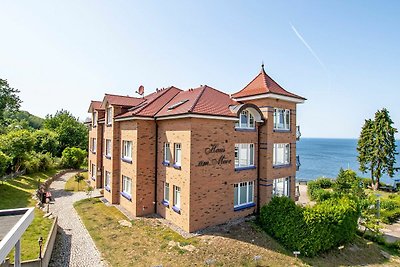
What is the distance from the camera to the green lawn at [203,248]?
14.0 m

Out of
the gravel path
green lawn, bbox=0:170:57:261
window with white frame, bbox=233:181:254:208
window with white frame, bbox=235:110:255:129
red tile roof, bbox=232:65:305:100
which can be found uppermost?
red tile roof, bbox=232:65:305:100

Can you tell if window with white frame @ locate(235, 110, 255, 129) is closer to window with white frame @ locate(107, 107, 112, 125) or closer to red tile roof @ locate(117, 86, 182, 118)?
red tile roof @ locate(117, 86, 182, 118)

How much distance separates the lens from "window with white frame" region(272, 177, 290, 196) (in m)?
21.7

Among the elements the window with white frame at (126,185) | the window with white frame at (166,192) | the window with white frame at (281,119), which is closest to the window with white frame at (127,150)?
the window with white frame at (126,185)

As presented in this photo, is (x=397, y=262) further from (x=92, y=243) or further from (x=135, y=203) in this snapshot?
(x=92, y=243)

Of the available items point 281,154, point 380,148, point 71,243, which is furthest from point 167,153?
point 380,148

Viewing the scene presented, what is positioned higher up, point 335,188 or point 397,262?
point 335,188

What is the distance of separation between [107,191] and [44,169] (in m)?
19.3

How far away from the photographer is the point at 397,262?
1717cm

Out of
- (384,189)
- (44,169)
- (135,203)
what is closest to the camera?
(135,203)

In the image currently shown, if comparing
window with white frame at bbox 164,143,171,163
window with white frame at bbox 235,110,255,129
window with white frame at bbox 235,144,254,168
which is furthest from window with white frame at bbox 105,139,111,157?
window with white frame at bbox 235,110,255,129

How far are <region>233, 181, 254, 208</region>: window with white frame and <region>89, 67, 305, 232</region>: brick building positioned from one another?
0.08 meters

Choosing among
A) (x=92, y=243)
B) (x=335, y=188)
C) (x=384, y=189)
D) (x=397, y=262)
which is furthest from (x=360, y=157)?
(x=92, y=243)

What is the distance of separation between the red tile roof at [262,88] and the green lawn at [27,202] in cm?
1734
